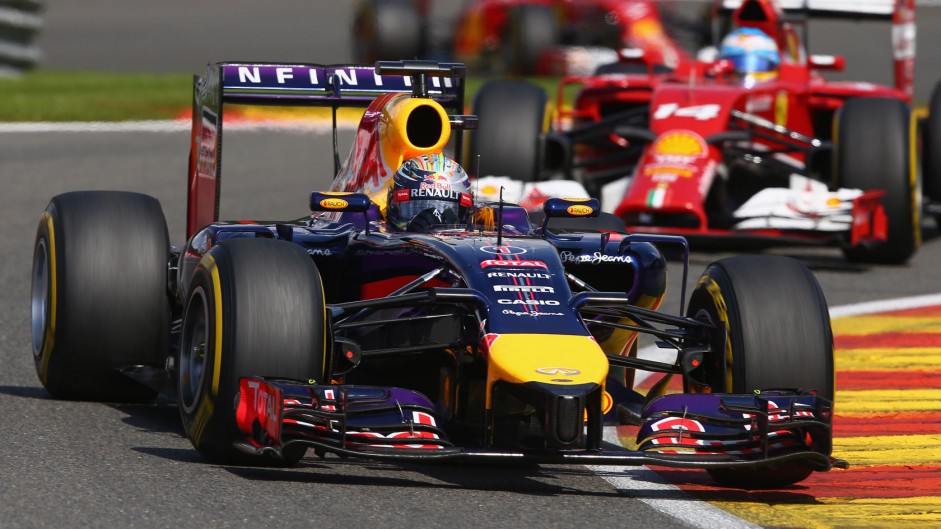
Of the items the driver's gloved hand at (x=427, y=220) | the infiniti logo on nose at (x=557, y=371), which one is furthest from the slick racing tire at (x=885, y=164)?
the infiniti logo on nose at (x=557, y=371)

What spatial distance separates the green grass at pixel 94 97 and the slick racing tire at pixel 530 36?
513mm

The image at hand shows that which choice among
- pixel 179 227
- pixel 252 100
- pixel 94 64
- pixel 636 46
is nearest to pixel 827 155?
pixel 179 227

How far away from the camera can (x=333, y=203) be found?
718cm

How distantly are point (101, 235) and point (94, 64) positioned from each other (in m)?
20.7

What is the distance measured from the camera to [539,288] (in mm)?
6617

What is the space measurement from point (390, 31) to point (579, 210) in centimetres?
1796

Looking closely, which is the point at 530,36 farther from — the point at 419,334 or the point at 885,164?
the point at 419,334

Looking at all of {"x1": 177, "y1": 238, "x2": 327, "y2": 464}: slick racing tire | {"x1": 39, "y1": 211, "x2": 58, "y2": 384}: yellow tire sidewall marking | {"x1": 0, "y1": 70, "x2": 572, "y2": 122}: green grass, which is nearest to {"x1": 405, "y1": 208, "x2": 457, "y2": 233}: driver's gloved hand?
{"x1": 177, "y1": 238, "x2": 327, "y2": 464}: slick racing tire

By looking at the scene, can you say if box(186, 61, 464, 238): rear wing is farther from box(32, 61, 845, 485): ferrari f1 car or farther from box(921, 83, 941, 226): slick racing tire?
box(921, 83, 941, 226): slick racing tire

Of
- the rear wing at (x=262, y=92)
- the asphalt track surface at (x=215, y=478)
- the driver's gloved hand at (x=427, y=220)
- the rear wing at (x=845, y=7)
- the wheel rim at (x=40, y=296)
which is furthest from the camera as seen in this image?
the rear wing at (x=845, y=7)

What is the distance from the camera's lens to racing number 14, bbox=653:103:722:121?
1350 centimetres

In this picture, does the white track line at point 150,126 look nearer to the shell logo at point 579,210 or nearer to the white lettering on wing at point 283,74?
the white lettering on wing at point 283,74

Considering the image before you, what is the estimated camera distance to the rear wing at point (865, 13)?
1586 cm

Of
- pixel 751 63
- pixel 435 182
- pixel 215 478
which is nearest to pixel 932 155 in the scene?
pixel 751 63
